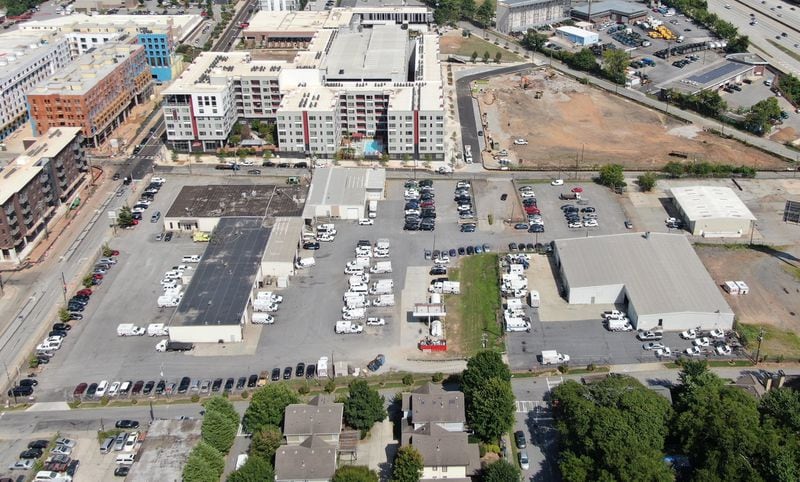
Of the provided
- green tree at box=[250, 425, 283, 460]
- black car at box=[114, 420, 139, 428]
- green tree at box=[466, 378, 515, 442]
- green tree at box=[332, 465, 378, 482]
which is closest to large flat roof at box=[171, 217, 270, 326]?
black car at box=[114, 420, 139, 428]

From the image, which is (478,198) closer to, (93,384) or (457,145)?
(457,145)

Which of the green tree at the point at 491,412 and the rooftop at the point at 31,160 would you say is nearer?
the green tree at the point at 491,412

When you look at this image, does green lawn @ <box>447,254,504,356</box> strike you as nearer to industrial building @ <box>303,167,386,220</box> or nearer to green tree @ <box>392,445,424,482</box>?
industrial building @ <box>303,167,386,220</box>

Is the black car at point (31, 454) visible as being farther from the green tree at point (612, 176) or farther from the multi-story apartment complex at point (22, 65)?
the green tree at point (612, 176)

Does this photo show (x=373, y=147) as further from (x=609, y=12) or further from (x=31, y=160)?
(x=609, y=12)

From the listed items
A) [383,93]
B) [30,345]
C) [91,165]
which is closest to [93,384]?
[30,345]

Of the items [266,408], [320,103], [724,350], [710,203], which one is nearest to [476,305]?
[724,350]

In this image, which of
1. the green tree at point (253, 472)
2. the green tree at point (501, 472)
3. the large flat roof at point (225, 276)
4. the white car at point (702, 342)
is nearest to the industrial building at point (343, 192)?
the large flat roof at point (225, 276)
